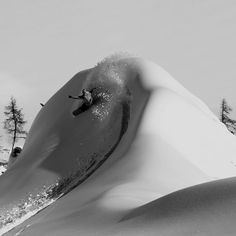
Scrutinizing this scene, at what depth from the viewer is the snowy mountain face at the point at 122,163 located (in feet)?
21.7

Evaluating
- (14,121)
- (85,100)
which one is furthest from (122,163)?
(14,121)

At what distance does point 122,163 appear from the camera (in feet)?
44.0

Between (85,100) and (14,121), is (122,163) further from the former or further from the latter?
(14,121)

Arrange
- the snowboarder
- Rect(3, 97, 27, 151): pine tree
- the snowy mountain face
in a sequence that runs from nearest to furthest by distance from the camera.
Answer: the snowy mountain face < the snowboarder < Rect(3, 97, 27, 151): pine tree

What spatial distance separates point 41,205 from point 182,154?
4.87 m

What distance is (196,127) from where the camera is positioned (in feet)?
56.9

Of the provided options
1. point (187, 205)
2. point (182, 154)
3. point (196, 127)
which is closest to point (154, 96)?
point (196, 127)

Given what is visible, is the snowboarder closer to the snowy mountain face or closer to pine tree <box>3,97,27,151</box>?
the snowy mountain face

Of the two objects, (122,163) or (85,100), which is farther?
(85,100)

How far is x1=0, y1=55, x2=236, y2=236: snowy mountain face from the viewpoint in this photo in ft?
21.7

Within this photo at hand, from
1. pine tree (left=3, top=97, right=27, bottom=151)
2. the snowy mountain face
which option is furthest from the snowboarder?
pine tree (left=3, top=97, right=27, bottom=151)

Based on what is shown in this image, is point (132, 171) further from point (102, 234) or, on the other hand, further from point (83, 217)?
point (102, 234)

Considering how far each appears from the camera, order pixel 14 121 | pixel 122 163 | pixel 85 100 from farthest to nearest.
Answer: pixel 14 121 → pixel 85 100 → pixel 122 163

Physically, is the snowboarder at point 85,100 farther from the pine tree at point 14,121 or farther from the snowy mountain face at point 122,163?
the pine tree at point 14,121
